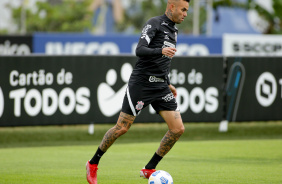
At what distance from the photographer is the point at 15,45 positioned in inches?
1061

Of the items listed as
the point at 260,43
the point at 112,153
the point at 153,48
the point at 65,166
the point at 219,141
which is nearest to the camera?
the point at 153,48

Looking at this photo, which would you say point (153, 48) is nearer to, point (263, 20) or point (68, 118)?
point (68, 118)

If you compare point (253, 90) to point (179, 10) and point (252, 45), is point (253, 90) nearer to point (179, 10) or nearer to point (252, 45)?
point (179, 10)

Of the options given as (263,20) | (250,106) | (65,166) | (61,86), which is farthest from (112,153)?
(263,20)

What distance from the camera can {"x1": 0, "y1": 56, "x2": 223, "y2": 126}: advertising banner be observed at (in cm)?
1588

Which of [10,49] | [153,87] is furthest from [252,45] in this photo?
[153,87]

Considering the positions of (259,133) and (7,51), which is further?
(7,51)

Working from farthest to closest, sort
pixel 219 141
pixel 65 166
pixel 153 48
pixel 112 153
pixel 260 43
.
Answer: pixel 260 43, pixel 219 141, pixel 112 153, pixel 65 166, pixel 153 48

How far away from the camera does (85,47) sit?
27.9 metres

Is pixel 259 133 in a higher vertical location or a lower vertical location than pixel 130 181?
lower

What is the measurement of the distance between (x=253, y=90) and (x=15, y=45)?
12.5 m

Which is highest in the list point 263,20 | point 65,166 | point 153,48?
point 153,48

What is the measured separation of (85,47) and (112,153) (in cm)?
1472

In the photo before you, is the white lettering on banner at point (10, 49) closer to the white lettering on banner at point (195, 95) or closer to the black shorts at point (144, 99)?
the white lettering on banner at point (195, 95)
